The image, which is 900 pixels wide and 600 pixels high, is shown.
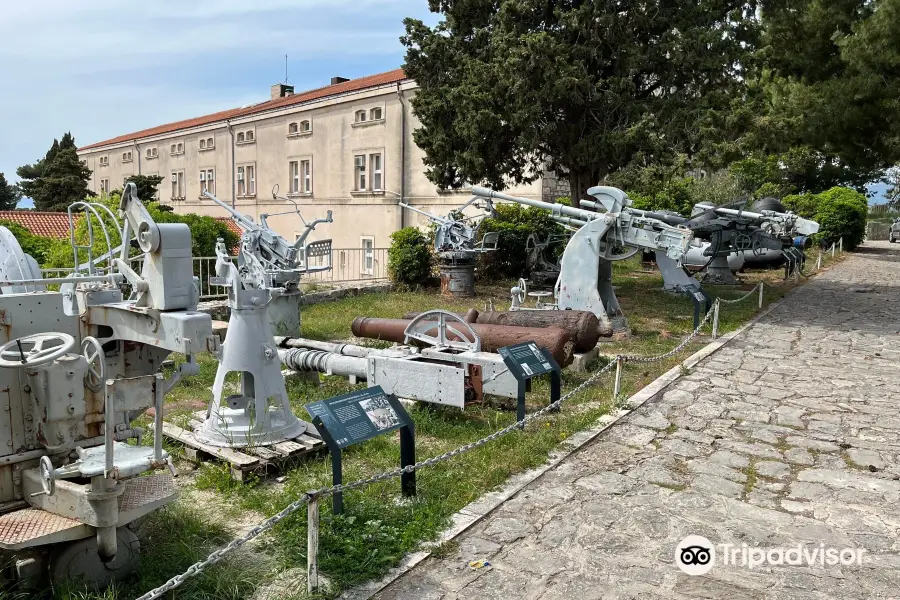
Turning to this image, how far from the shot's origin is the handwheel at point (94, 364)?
12.8 ft

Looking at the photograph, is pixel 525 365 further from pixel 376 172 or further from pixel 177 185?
pixel 177 185

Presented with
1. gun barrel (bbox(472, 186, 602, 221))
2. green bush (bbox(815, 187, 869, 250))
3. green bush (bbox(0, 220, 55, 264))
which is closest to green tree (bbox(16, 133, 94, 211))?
green bush (bbox(0, 220, 55, 264))

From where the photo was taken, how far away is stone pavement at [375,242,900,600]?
162 inches

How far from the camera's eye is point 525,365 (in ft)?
22.1

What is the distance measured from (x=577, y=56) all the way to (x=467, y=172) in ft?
11.0

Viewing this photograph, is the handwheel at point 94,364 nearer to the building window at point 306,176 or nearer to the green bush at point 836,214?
the building window at point 306,176

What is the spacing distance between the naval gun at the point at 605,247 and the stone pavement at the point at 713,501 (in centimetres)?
256

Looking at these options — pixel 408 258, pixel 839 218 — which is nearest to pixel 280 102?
pixel 408 258

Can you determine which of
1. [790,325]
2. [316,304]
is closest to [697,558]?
[790,325]

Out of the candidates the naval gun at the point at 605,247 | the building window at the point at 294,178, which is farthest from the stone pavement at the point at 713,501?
the building window at the point at 294,178

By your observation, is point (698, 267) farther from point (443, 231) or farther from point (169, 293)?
point (169, 293)

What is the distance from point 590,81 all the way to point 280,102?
73.9 ft

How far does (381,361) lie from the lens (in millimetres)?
7262

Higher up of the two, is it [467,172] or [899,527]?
[467,172]
